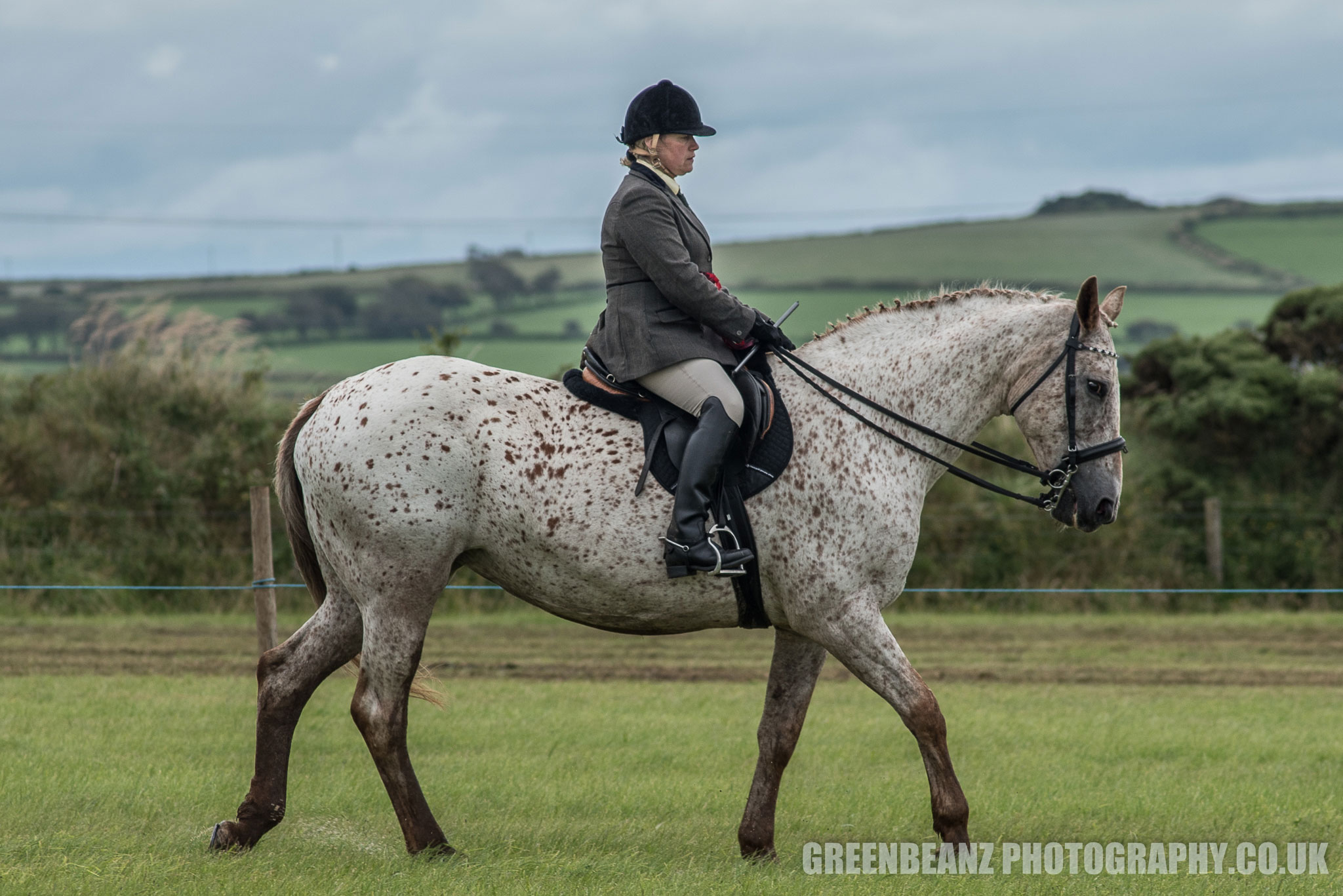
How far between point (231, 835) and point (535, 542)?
175cm

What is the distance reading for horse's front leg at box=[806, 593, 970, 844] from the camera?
16.9 feet

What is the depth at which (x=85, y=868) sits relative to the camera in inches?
189

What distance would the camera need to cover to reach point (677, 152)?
5555mm

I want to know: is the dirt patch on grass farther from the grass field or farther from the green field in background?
the green field in background

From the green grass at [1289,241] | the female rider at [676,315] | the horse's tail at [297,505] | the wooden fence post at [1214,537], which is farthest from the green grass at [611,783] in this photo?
the green grass at [1289,241]

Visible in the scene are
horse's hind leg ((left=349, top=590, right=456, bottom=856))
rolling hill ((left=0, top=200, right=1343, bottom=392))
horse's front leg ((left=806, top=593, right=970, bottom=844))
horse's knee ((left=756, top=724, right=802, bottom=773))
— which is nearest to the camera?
horse's front leg ((left=806, top=593, right=970, bottom=844))

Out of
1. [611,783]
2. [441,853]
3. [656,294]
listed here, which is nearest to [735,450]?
[656,294]

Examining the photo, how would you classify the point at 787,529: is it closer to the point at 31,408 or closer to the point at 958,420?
the point at 958,420

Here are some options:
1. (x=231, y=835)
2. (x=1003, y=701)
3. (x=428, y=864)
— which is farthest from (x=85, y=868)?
(x=1003, y=701)

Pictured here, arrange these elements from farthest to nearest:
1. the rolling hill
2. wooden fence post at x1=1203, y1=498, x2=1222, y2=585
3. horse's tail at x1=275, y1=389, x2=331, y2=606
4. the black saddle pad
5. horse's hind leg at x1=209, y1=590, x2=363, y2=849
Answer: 1. the rolling hill
2. wooden fence post at x1=1203, y1=498, x2=1222, y2=585
3. horse's tail at x1=275, y1=389, x2=331, y2=606
4. horse's hind leg at x1=209, y1=590, x2=363, y2=849
5. the black saddle pad

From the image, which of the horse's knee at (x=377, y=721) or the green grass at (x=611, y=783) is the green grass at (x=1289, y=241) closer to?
the green grass at (x=611, y=783)

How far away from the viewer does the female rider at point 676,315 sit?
5094mm

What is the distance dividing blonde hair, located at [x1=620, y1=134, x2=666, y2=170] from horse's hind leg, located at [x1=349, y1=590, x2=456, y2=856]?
2053 millimetres

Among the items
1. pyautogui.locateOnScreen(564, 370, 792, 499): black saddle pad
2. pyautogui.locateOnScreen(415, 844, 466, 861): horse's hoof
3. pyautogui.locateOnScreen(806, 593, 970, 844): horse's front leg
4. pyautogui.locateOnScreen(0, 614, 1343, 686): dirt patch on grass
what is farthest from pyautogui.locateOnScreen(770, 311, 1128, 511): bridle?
pyautogui.locateOnScreen(0, 614, 1343, 686): dirt patch on grass
